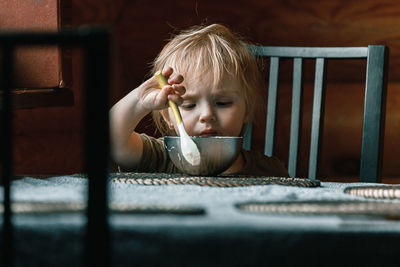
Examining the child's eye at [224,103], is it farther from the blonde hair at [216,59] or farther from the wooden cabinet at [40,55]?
the wooden cabinet at [40,55]

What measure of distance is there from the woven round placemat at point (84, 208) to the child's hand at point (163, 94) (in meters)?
0.56

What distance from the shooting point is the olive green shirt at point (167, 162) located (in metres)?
1.11

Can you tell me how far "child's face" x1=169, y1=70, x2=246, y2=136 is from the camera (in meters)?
1.13

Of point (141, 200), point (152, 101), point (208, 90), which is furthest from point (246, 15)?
point (141, 200)

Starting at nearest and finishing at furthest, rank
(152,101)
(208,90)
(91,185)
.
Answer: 1. (91,185)
2. (152,101)
3. (208,90)

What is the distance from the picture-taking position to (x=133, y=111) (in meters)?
1.00

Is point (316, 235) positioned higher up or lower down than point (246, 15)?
lower down

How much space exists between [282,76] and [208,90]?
97 cm

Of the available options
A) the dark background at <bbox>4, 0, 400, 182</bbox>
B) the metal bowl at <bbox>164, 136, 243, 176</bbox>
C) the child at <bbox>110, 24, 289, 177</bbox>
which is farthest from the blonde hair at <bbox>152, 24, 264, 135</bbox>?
the dark background at <bbox>4, 0, 400, 182</bbox>

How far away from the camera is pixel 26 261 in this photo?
33 cm

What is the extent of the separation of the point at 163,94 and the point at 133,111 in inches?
4.6

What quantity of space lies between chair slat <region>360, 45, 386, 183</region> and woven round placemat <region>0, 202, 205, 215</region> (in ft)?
2.57

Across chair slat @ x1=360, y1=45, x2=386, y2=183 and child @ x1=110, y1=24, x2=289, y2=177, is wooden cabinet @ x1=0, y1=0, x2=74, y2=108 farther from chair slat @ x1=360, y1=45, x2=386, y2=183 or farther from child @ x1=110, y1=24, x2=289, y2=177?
chair slat @ x1=360, y1=45, x2=386, y2=183

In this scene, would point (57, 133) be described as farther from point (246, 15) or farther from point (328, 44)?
point (328, 44)
